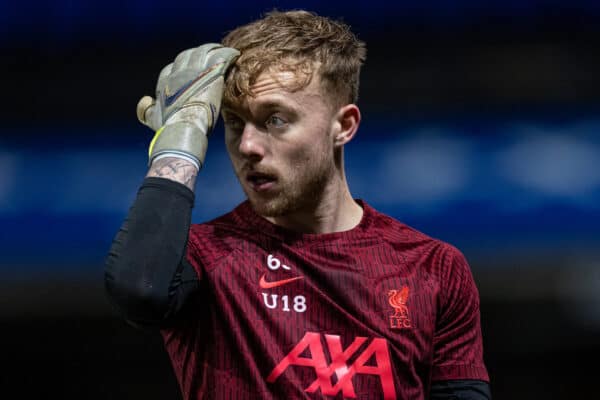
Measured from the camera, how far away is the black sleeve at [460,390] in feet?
4.88

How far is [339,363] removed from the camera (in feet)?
4.50

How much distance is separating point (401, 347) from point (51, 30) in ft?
8.72

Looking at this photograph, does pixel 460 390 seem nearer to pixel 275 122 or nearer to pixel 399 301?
pixel 399 301

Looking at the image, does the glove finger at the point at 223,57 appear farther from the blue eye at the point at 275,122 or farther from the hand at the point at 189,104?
the blue eye at the point at 275,122

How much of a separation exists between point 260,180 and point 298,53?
10.7 inches

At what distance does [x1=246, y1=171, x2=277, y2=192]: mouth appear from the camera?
1.45m

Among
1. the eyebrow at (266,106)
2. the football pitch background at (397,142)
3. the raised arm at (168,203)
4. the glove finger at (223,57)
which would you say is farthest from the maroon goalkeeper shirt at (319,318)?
the football pitch background at (397,142)

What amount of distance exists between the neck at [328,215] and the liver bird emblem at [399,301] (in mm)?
196

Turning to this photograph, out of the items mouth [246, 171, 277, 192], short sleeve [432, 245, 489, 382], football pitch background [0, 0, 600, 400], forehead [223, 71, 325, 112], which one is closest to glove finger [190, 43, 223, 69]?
forehead [223, 71, 325, 112]

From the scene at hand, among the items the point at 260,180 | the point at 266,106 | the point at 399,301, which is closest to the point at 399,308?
the point at 399,301

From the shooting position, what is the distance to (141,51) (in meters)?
3.38

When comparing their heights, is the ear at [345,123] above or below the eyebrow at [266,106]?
below

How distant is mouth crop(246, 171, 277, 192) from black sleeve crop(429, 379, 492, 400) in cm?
54

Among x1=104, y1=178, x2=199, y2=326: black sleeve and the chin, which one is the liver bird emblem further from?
x1=104, y1=178, x2=199, y2=326: black sleeve
